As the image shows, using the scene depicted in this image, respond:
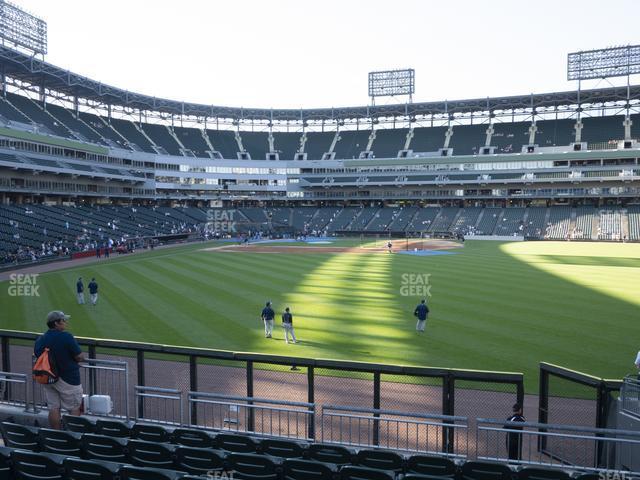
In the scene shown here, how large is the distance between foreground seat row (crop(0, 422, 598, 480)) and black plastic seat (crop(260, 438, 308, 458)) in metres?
0.01

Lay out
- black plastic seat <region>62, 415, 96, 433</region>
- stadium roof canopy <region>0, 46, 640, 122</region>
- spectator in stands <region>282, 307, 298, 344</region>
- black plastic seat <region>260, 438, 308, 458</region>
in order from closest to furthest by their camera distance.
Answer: black plastic seat <region>260, 438, 308, 458</region>
black plastic seat <region>62, 415, 96, 433</region>
spectator in stands <region>282, 307, 298, 344</region>
stadium roof canopy <region>0, 46, 640, 122</region>

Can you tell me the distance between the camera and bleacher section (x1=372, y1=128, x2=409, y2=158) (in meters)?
97.0

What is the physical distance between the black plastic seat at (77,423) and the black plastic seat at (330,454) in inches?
150

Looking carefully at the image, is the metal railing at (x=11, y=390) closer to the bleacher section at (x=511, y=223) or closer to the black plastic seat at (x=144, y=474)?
the black plastic seat at (x=144, y=474)

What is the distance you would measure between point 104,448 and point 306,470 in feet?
9.85

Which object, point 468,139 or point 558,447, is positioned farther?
point 468,139

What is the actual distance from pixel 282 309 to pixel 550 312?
527 inches

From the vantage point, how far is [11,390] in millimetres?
10742

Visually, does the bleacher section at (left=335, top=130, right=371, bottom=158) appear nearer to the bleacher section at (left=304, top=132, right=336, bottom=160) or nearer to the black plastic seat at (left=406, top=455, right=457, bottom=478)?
the bleacher section at (left=304, top=132, right=336, bottom=160)

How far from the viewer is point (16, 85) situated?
238 ft

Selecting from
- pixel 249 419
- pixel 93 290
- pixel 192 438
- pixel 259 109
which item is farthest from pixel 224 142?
pixel 192 438

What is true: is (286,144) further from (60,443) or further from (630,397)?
(60,443)

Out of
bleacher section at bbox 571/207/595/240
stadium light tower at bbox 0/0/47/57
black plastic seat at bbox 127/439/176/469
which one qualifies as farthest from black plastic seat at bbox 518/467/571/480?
stadium light tower at bbox 0/0/47/57

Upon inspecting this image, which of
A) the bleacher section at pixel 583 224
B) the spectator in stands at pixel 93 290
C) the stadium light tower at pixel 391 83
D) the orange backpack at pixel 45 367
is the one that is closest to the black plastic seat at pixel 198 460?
the orange backpack at pixel 45 367
